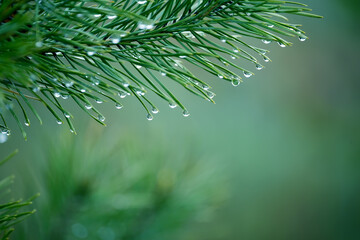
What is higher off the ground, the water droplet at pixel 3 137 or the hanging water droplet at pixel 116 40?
the hanging water droplet at pixel 116 40

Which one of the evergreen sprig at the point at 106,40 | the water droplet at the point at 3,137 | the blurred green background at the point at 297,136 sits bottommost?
the water droplet at the point at 3,137

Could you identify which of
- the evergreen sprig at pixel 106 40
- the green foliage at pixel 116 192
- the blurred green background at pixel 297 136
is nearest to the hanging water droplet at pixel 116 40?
the evergreen sprig at pixel 106 40

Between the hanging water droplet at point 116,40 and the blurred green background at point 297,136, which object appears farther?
the blurred green background at point 297,136

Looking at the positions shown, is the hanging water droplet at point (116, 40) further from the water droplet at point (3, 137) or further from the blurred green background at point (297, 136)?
the blurred green background at point (297, 136)

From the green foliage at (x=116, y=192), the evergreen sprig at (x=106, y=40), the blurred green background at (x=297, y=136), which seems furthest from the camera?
the blurred green background at (x=297, y=136)

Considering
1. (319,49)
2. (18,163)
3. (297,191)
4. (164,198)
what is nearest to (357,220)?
(297,191)

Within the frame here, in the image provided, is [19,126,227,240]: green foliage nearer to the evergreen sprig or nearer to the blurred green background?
the evergreen sprig
